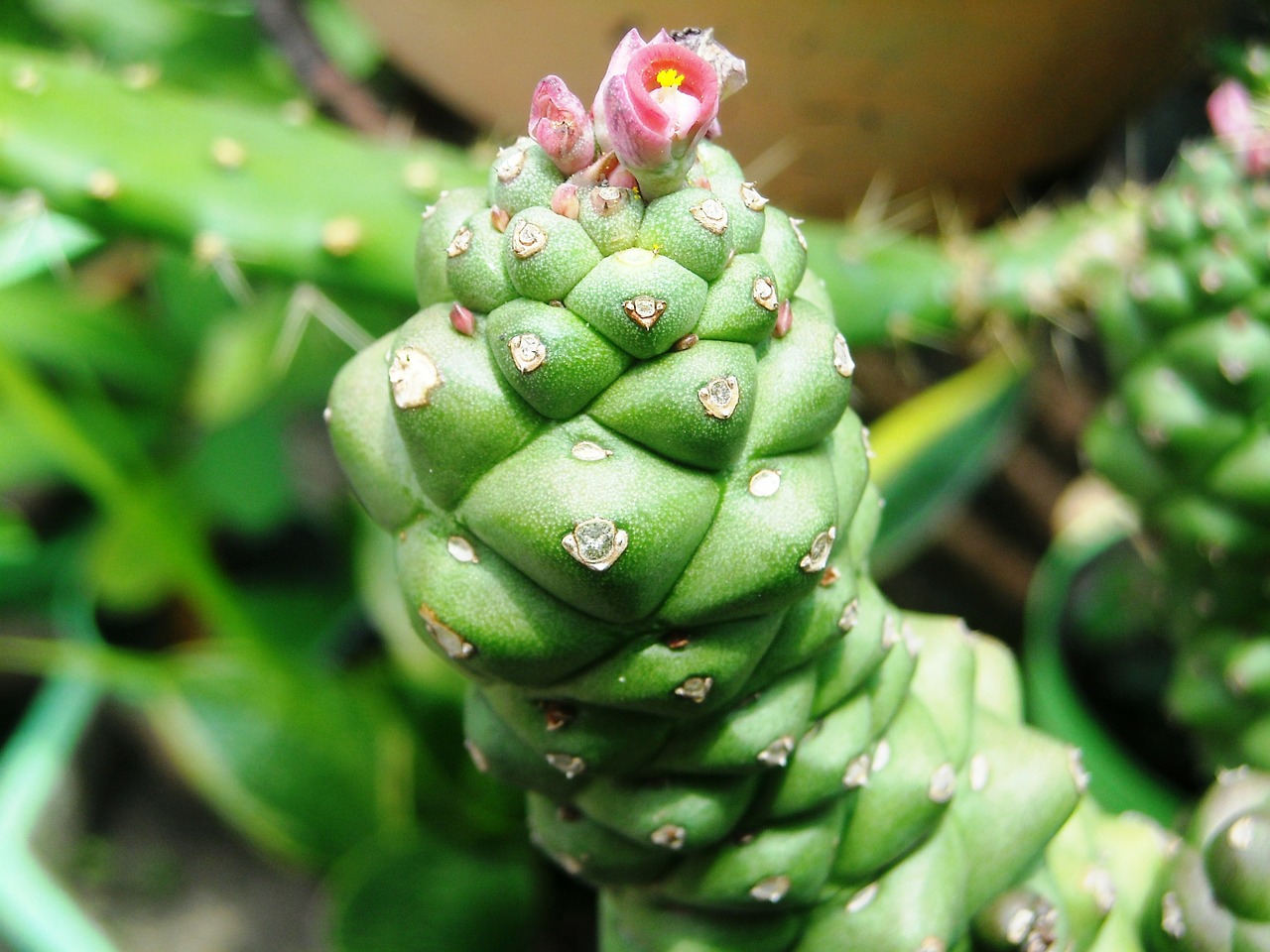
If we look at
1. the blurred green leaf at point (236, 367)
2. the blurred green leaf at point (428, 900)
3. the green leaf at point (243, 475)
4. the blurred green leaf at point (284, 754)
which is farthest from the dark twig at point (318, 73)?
the blurred green leaf at point (428, 900)

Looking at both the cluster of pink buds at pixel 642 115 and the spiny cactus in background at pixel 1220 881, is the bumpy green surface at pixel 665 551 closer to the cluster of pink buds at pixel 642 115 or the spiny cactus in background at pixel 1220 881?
the cluster of pink buds at pixel 642 115

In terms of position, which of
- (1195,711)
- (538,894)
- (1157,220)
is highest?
(1157,220)

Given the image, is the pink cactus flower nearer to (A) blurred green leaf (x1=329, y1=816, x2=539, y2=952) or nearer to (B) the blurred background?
(B) the blurred background

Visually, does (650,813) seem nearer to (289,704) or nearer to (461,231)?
(461,231)

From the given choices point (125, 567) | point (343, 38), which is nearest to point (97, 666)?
point (125, 567)

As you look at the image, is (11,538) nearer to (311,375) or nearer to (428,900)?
(311,375)

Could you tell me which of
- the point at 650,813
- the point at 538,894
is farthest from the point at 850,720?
the point at 538,894
